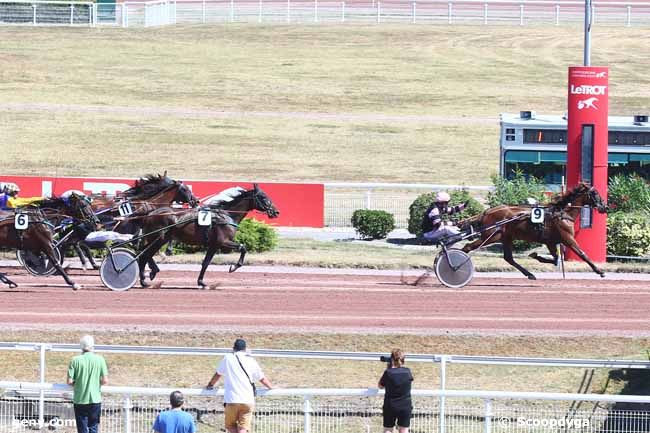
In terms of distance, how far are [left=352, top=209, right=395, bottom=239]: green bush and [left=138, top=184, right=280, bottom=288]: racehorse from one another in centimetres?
729

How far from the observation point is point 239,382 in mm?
12438

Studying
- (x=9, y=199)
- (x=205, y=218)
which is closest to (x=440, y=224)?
(x=205, y=218)

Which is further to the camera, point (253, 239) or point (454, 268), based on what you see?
point (253, 239)

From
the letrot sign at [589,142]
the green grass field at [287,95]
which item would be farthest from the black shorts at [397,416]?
the green grass field at [287,95]

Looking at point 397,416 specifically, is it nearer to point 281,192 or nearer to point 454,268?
point 454,268

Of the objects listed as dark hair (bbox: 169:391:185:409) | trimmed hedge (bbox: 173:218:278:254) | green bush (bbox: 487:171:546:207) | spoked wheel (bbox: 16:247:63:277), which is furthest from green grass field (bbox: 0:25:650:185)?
dark hair (bbox: 169:391:185:409)

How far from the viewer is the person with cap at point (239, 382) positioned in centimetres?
1243

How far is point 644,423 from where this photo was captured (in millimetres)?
13594

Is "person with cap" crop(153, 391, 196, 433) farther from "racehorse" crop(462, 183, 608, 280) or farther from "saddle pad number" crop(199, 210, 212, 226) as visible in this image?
"racehorse" crop(462, 183, 608, 280)

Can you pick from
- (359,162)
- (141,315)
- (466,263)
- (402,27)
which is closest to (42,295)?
(141,315)

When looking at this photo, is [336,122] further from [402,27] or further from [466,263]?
[466,263]

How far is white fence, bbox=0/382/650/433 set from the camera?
1374 centimetres

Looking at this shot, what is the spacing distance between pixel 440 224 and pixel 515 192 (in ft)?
21.2

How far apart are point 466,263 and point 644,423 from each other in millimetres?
8208
